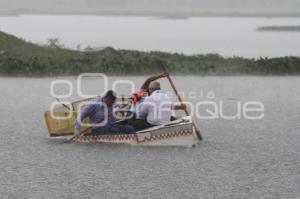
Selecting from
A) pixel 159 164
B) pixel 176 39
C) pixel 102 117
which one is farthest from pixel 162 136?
pixel 176 39

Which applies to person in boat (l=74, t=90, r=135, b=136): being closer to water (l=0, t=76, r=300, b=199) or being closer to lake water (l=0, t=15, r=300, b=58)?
water (l=0, t=76, r=300, b=199)

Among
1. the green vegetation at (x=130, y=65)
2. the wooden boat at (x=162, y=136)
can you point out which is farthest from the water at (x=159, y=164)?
the green vegetation at (x=130, y=65)

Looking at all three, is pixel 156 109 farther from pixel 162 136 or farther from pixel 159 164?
pixel 159 164

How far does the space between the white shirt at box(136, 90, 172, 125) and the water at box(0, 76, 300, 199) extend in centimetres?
54

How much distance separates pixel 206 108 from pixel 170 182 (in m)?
7.54

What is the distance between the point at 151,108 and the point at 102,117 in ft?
2.79

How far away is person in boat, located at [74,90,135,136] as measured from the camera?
11.7 m

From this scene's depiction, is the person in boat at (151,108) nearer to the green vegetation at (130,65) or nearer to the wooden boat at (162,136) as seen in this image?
the wooden boat at (162,136)

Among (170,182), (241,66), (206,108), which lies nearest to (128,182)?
(170,182)

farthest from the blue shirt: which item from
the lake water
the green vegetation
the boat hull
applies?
the lake water

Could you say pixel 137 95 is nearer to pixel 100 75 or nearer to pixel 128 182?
pixel 128 182

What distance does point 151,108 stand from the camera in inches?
462

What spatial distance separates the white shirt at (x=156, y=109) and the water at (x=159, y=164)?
539 millimetres

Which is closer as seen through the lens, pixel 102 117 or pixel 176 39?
pixel 102 117
